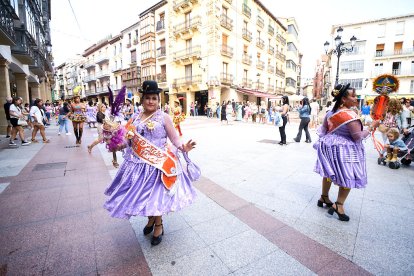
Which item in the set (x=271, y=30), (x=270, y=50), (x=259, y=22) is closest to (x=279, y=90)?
(x=270, y=50)

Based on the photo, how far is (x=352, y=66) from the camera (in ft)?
113

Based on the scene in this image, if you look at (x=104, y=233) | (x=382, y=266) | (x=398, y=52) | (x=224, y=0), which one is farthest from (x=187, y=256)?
(x=398, y=52)

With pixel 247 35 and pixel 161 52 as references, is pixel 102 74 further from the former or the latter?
pixel 247 35

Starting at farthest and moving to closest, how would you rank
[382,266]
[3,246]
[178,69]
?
[178,69] → [3,246] → [382,266]

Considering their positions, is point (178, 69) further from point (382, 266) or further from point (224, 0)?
point (382, 266)

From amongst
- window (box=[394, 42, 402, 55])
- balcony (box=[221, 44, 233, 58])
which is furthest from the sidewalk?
window (box=[394, 42, 402, 55])

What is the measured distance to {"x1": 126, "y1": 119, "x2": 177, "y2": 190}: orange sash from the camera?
7.30 feet

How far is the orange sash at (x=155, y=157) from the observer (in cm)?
223

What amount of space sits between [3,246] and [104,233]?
0.99 meters

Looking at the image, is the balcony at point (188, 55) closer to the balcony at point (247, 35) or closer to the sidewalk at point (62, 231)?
the balcony at point (247, 35)

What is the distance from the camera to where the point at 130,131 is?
2.24m

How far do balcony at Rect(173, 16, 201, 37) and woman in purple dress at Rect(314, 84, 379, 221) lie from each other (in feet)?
79.9

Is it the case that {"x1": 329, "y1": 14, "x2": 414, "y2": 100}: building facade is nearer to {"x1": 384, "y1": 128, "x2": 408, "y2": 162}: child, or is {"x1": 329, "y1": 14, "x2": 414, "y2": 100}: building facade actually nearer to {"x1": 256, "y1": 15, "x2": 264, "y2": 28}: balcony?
{"x1": 256, "y1": 15, "x2": 264, "y2": 28}: balcony

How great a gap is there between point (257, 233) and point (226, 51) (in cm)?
2490
